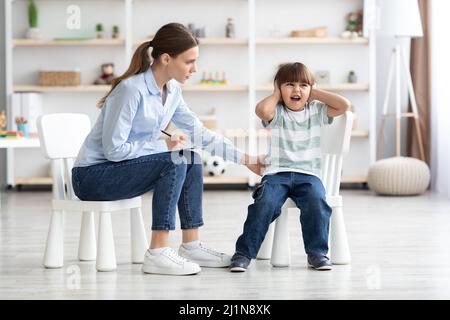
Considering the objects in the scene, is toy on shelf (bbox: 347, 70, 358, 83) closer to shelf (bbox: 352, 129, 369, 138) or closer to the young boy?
shelf (bbox: 352, 129, 369, 138)

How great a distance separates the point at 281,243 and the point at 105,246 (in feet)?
2.06

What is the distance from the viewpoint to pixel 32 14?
6391 millimetres

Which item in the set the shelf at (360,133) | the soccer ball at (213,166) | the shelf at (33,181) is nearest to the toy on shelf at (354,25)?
the shelf at (360,133)

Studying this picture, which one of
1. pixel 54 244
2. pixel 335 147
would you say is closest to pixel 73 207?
pixel 54 244

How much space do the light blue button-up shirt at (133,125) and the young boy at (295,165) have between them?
0.17m

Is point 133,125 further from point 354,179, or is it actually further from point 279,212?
point 354,179

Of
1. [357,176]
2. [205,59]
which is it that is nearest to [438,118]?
[357,176]

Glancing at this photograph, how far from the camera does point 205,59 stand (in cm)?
655

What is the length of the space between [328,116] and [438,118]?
3.05m

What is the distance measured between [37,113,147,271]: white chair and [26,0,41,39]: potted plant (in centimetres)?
318

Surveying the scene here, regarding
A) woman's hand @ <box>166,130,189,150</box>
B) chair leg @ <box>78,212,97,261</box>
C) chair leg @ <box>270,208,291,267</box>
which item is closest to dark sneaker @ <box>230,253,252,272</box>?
chair leg @ <box>270,208,291,267</box>
